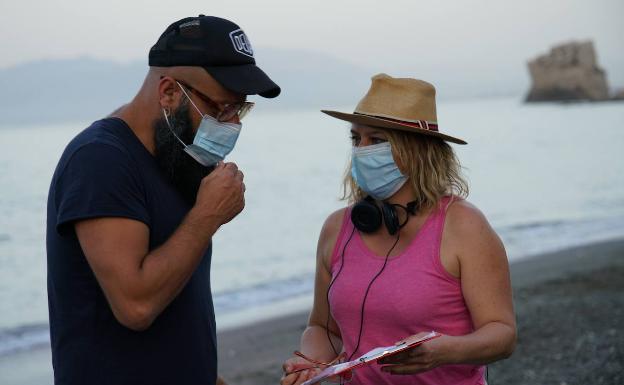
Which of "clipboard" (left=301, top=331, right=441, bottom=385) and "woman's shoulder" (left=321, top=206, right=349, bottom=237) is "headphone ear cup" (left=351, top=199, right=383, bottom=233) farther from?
"clipboard" (left=301, top=331, right=441, bottom=385)

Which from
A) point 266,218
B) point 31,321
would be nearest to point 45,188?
point 266,218

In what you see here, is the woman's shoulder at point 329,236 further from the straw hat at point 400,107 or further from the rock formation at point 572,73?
the rock formation at point 572,73

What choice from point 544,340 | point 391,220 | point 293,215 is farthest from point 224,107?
point 293,215

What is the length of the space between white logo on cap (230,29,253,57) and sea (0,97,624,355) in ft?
4.56

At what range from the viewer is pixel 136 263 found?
2.37 m

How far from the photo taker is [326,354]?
10.5ft

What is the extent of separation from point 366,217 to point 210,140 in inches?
26.9

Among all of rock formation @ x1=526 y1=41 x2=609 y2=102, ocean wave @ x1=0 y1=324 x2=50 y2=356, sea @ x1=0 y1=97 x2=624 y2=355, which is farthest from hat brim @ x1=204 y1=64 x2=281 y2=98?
rock formation @ x1=526 y1=41 x2=609 y2=102

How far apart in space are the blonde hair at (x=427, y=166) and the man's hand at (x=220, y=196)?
29.1 inches

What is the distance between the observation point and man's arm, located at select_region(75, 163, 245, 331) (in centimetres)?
235

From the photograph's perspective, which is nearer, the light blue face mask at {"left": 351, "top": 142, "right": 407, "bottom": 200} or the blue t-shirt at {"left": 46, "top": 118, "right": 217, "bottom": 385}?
the blue t-shirt at {"left": 46, "top": 118, "right": 217, "bottom": 385}

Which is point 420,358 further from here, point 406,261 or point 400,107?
point 400,107

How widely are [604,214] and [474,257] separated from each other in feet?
53.7

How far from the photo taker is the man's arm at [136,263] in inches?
92.6
